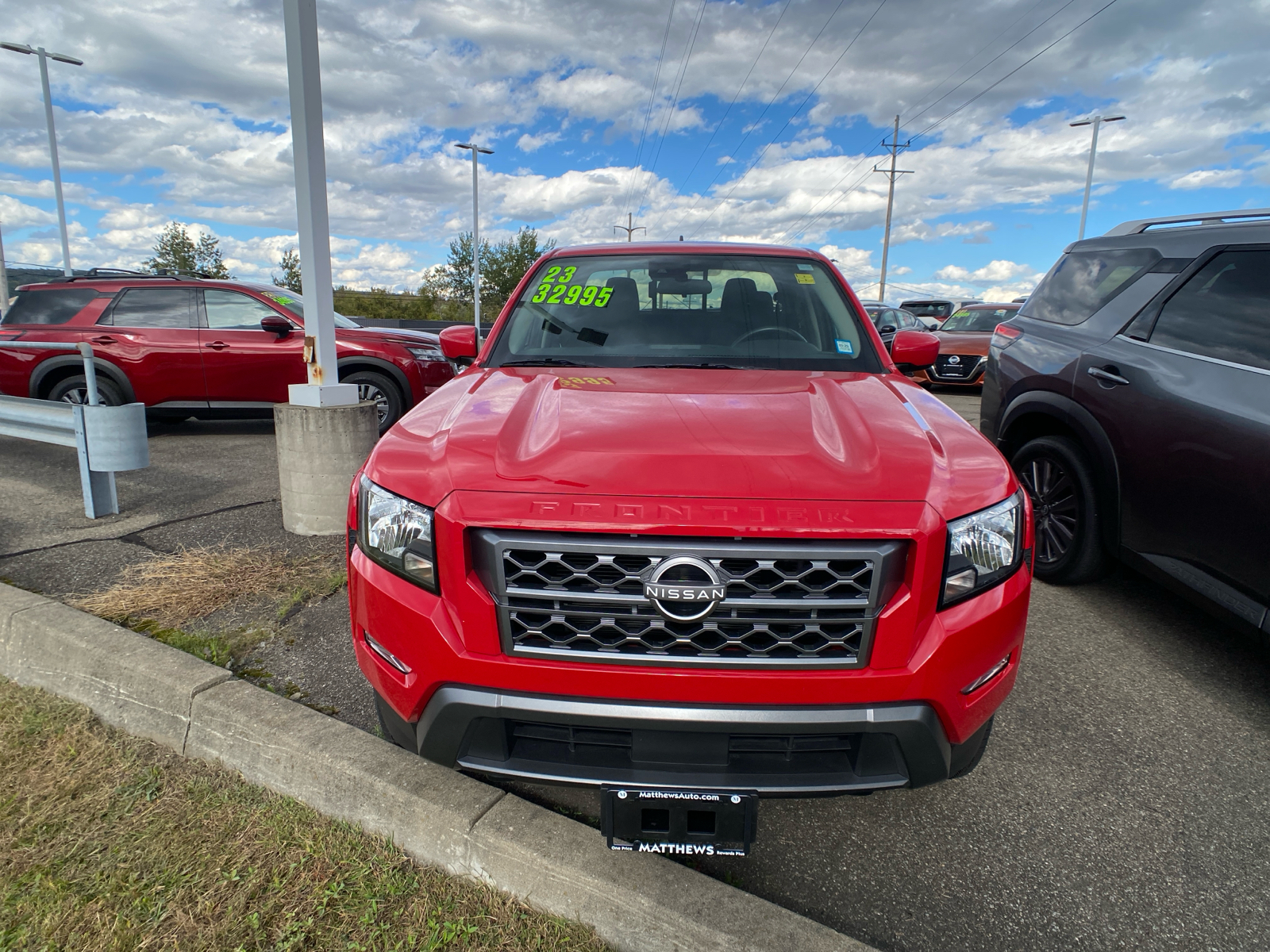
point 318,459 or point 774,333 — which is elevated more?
point 774,333

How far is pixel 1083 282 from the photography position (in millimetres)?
3992

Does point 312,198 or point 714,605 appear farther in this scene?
point 312,198

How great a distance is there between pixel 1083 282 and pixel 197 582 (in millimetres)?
4712

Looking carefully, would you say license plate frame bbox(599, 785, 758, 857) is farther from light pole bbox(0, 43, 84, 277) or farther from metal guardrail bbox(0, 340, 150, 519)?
light pole bbox(0, 43, 84, 277)

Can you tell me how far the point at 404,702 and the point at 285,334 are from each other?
6.92 m

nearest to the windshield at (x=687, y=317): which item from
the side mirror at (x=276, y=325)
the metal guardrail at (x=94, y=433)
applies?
the metal guardrail at (x=94, y=433)

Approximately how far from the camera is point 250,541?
4238mm

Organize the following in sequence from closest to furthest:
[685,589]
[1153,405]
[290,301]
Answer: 1. [685,589]
2. [1153,405]
3. [290,301]

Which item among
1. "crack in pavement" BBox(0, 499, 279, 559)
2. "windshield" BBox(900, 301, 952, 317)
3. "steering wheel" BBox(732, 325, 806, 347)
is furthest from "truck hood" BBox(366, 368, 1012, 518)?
"windshield" BBox(900, 301, 952, 317)

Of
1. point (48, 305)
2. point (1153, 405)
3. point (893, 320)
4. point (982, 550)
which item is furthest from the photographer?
point (893, 320)


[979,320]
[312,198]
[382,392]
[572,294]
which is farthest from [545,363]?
[979,320]

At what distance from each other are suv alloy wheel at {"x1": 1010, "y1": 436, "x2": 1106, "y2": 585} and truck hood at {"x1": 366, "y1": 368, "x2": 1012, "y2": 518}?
5.60 ft

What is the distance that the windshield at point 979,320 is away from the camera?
13664 mm

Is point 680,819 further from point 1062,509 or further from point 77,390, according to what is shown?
point 77,390
